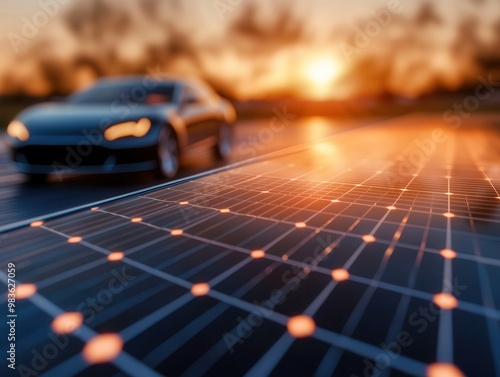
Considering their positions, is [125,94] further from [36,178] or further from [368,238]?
[368,238]

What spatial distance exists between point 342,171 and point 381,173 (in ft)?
1.71

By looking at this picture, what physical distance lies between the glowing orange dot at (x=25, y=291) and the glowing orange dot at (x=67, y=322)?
12.5 inches

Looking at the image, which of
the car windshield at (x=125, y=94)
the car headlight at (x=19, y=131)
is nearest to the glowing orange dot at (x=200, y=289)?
the car headlight at (x=19, y=131)

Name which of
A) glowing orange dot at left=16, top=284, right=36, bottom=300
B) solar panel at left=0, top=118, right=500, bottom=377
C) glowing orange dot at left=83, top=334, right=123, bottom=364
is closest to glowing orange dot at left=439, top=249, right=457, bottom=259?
solar panel at left=0, top=118, right=500, bottom=377

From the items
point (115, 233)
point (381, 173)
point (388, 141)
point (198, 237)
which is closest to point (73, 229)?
point (115, 233)

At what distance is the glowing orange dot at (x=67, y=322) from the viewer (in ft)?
5.16

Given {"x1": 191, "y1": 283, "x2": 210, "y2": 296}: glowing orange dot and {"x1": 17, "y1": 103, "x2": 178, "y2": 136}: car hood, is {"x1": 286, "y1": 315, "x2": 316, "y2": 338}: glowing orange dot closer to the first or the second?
{"x1": 191, "y1": 283, "x2": 210, "y2": 296}: glowing orange dot

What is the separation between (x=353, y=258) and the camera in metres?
2.23

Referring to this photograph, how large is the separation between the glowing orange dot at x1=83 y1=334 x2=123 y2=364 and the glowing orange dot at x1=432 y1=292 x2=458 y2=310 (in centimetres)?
146

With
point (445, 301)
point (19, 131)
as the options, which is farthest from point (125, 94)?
point (445, 301)

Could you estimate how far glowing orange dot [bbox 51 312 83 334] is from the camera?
5.16ft

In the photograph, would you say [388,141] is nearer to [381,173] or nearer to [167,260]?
[381,173]

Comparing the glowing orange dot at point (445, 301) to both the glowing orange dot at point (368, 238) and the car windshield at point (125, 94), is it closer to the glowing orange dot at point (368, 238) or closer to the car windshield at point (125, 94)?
the glowing orange dot at point (368, 238)

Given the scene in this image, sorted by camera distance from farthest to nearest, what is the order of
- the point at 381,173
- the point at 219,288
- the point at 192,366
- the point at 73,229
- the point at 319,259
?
the point at 381,173 → the point at 73,229 → the point at 319,259 → the point at 219,288 → the point at 192,366
